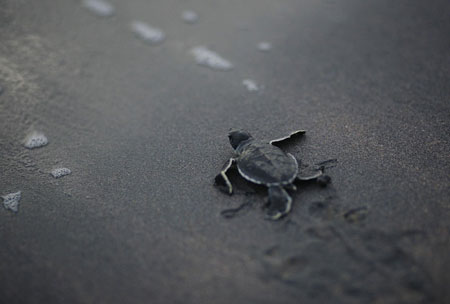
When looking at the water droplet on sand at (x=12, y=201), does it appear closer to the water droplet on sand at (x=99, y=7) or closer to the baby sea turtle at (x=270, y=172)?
the baby sea turtle at (x=270, y=172)

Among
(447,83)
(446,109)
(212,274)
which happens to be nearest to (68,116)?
(212,274)

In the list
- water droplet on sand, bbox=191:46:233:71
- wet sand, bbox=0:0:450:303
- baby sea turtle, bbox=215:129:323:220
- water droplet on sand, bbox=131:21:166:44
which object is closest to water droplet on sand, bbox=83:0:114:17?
wet sand, bbox=0:0:450:303

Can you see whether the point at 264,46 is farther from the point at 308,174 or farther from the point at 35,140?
the point at 35,140

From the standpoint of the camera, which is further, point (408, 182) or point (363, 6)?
point (363, 6)

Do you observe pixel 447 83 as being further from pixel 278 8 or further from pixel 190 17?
pixel 190 17

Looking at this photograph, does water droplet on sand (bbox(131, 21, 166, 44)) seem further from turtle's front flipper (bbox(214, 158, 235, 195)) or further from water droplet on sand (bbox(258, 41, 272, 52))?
turtle's front flipper (bbox(214, 158, 235, 195))

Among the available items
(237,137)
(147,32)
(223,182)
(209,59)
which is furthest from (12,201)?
(147,32)
